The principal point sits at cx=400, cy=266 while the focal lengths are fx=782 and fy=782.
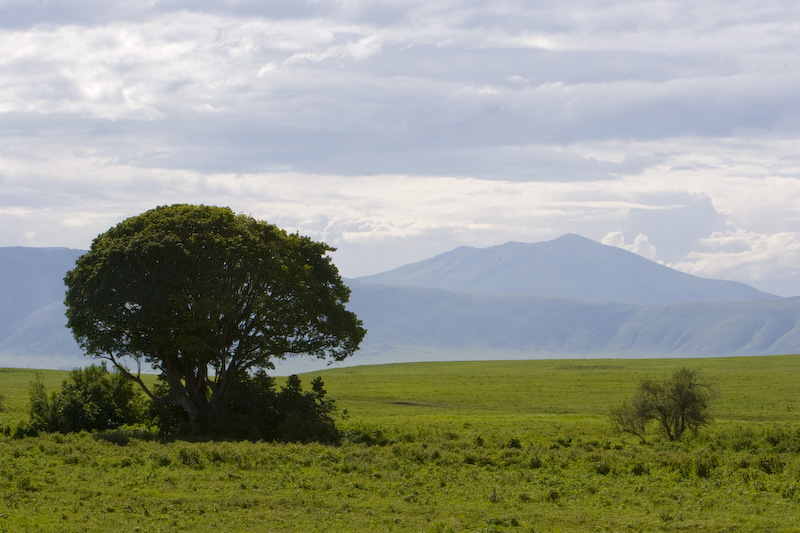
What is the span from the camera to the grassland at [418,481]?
952 inches

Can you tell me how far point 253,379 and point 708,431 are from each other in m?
28.2

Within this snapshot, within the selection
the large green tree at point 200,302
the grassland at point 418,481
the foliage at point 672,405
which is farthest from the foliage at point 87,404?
the foliage at point 672,405

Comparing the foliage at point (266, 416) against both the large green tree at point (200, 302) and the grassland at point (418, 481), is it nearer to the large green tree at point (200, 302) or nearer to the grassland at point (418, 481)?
the large green tree at point (200, 302)

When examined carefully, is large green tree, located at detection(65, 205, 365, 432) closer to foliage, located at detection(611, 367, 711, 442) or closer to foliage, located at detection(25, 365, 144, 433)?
foliage, located at detection(25, 365, 144, 433)

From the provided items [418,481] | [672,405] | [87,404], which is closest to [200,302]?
[87,404]

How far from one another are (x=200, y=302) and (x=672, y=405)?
2734 cm

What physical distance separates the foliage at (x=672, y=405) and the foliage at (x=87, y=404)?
32305 millimetres

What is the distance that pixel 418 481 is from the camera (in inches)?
1229

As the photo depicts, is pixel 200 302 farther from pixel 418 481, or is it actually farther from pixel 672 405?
pixel 672 405

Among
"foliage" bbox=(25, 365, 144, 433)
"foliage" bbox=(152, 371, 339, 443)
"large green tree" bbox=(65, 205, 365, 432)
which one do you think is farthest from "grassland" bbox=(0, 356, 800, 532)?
"large green tree" bbox=(65, 205, 365, 432)

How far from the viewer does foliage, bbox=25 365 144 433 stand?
49.2m

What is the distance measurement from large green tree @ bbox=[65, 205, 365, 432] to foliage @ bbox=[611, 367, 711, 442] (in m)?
17.6

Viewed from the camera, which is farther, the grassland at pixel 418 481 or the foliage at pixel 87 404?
the foliage at pixel 87 404

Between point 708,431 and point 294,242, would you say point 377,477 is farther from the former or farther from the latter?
point 708,431
